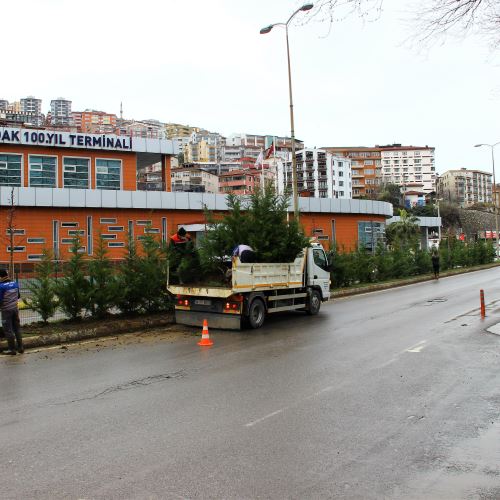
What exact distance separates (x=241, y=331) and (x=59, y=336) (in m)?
4.27

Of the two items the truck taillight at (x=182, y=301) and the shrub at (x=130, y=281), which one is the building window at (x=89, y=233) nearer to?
the shrub at (x=130, y=281)

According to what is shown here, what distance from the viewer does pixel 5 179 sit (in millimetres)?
33625

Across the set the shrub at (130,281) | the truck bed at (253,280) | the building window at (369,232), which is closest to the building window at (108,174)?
the building window at (369,232)

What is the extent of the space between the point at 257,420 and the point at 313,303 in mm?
10349

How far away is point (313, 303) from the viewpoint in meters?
16.0

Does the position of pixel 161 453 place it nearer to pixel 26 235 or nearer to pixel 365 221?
pixel 26 235

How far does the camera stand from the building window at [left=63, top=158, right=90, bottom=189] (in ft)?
117

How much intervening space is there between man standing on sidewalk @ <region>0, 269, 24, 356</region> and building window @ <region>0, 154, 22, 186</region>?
84.4 feet

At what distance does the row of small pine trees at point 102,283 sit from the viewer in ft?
41.5

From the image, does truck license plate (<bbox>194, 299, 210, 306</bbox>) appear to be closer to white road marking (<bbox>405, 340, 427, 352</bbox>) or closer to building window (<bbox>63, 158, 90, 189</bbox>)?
white road marking (<bbox>405, 340, 427, 352</bbox>)

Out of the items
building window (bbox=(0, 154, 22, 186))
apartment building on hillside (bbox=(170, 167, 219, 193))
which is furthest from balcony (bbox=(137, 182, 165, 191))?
apartment building on hillside (bbox=(170, 167, 219, 193))

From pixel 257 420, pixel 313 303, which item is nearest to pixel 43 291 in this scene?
pixel 313 303

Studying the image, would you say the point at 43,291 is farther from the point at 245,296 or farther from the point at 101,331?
the point at 245,296

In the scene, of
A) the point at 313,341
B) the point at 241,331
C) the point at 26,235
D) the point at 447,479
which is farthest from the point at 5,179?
the point at 447,479
